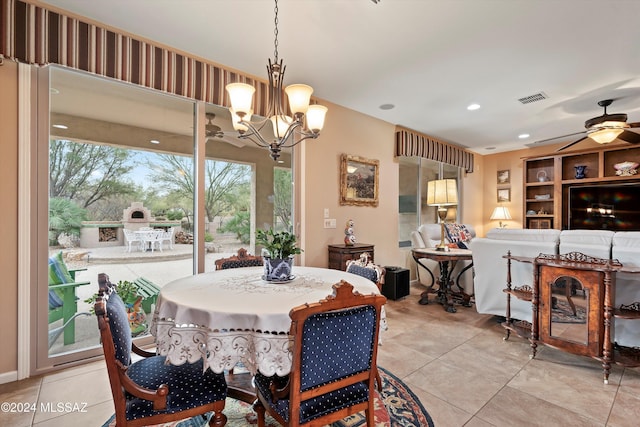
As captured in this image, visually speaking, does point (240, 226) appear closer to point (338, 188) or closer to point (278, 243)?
point (338, 188)

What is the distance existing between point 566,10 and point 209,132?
3.11m

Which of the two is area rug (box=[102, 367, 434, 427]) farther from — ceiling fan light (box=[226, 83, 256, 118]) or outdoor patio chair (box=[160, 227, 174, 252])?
ceiling fan light (box=[226, 83, 256, 118])

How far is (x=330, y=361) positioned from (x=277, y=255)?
0.85 metres

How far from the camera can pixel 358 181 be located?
4375mm

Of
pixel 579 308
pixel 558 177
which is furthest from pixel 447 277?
pixel 558 177

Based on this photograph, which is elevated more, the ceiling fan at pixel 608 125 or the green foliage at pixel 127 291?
the ceiling fan at pixel 608 125

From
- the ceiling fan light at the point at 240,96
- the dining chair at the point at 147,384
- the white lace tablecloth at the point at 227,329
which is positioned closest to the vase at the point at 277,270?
the white lace tablecloth at the point at 227,329

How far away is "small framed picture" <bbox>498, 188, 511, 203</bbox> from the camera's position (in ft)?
22.1

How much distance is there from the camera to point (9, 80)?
7.04ft

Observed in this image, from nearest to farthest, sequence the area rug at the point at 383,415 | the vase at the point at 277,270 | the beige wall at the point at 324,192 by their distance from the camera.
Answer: the area rug at the point at 383,415, the vase at the point at 277,270, the beige wall at the point at 324,192

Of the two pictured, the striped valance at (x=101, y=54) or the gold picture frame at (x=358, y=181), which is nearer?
the striped valance at (x=101, y=54)

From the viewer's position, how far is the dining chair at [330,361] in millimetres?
1177

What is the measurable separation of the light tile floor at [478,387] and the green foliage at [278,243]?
130 cm

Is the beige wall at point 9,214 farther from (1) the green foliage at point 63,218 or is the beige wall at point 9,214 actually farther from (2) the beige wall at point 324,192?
(1) the green foliage at point 63,218
